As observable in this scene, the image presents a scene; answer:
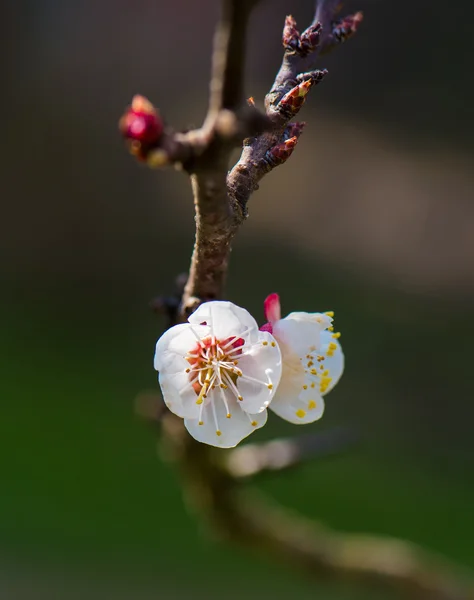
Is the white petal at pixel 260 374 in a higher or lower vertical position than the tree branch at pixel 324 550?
lower

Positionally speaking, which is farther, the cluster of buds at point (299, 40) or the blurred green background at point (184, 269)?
the blurred green background at point (184, 269)

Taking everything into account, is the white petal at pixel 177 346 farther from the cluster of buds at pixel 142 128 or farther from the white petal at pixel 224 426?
the cluster of buds at pixel 142 128

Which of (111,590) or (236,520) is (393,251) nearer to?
(111,590)

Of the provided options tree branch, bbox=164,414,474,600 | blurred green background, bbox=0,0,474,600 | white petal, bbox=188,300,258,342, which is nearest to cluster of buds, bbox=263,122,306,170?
white petal, bbox=188,300,258,342

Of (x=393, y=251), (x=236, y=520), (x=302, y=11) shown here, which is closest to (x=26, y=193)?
(x=302, y=11)

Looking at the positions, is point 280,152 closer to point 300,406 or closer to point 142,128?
point 142,128

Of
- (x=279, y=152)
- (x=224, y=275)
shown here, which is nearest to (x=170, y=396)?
(x=224, y=275)

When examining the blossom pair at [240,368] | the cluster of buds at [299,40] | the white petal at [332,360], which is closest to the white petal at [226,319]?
the blossom pair at [240,368]
